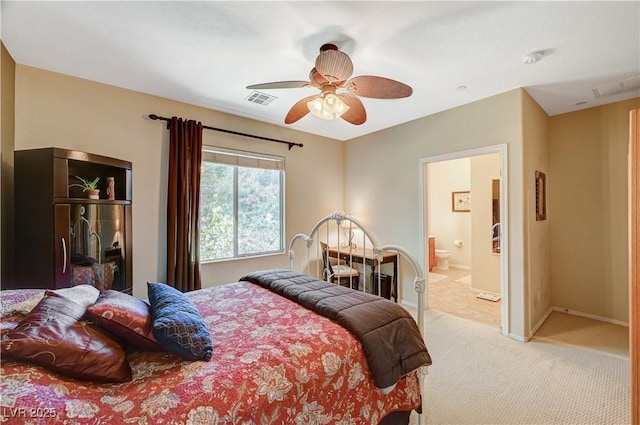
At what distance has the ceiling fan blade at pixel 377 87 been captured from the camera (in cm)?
194

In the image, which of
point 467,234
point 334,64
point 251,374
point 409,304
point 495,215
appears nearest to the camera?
point 251,374

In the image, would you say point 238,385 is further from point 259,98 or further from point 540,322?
point 540,322

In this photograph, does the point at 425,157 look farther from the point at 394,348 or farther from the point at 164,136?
the point at 164,136

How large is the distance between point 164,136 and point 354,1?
7.91 ft

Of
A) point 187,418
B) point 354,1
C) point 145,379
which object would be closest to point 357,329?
point 187,418

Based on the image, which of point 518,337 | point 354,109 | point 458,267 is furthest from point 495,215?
point 354,109

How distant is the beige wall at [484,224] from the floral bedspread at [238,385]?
133 inches

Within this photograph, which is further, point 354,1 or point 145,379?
point 354,1

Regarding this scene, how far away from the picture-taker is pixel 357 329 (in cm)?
143

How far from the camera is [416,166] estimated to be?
12.3ft

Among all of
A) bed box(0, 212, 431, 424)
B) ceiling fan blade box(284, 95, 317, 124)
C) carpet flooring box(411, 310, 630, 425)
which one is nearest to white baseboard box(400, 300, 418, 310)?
carpet flooring box(411, 310, 630, 425)

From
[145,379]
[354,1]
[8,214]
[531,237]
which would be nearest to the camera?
[145,379]

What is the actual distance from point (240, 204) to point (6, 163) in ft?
6.90

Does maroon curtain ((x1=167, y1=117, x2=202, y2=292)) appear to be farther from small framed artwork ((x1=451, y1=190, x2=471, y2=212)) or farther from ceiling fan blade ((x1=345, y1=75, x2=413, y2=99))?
Answer: small framed artwork ((x1=451, y1=190, x2=471, y2=212))
